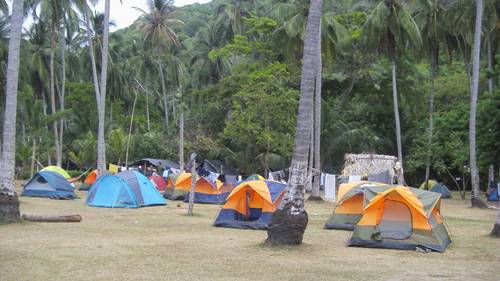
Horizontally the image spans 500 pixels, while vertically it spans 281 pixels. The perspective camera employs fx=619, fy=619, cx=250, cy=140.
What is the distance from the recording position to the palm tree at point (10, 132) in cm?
1426

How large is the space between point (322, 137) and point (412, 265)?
94.2 ft

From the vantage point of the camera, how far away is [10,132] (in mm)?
14617

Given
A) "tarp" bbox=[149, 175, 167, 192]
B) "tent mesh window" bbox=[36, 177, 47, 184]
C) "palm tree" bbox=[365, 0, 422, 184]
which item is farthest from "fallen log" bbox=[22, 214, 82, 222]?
"palm tree" bbox=[365, 0, 422, 184]

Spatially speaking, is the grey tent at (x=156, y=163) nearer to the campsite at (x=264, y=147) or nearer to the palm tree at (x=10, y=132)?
the campsite at (x=264, y=147)

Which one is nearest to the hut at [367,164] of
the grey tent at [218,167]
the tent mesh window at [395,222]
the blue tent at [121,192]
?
the grey tent at [218,167]

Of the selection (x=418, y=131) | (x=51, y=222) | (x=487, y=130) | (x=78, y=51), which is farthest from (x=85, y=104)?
(x=51, y=222)

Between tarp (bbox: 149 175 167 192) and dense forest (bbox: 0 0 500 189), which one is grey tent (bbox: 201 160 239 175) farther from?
tarp (bbox: 149 175 167 192)

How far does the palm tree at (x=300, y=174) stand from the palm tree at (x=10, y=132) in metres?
6.43

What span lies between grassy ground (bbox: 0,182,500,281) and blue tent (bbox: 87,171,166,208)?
5.01m

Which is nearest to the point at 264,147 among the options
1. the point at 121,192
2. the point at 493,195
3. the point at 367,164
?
the point at 367,164

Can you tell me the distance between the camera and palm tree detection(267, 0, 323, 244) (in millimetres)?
11562

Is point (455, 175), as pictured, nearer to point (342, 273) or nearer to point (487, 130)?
point (487, 130)

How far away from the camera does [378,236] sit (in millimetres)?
12125

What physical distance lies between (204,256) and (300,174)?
2.55 metres
